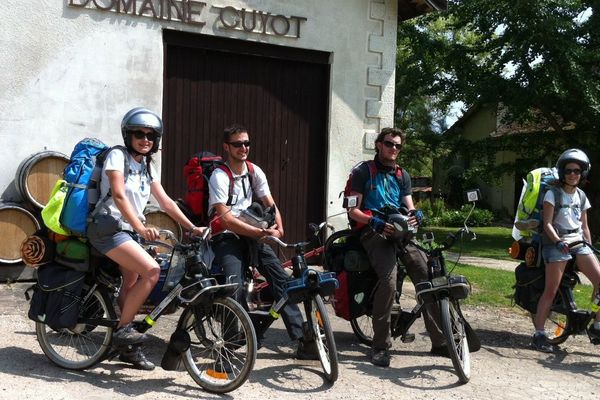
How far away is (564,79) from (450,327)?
12.9 m

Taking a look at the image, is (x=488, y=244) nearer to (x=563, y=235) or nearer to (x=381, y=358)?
(x=563, y=235)

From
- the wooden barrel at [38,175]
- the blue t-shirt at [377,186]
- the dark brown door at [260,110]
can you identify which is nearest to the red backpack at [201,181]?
the blue t-shirt at [377,186]

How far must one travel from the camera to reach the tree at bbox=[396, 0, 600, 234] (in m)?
16.6

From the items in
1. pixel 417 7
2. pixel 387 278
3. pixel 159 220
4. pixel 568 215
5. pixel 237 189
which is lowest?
pixel 387 278

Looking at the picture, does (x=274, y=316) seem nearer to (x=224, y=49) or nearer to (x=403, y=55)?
(x=224, y=49)

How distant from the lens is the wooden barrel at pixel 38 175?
26.4 feet

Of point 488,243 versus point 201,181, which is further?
point 488,243

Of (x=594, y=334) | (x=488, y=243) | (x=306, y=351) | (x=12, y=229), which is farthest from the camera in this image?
(x=488, y=243)

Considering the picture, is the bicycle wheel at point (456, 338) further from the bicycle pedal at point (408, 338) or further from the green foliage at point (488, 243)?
the green foliage at point (488, 243)

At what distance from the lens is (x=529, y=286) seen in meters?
6.89

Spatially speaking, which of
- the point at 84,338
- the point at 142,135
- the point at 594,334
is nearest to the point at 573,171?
the point at 594,334

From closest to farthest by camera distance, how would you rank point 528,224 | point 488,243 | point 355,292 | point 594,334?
point 355,292, point 594,334, point 528,224, point 488,243

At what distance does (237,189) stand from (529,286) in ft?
9.68

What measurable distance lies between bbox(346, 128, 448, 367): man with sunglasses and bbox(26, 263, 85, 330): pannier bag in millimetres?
2188
